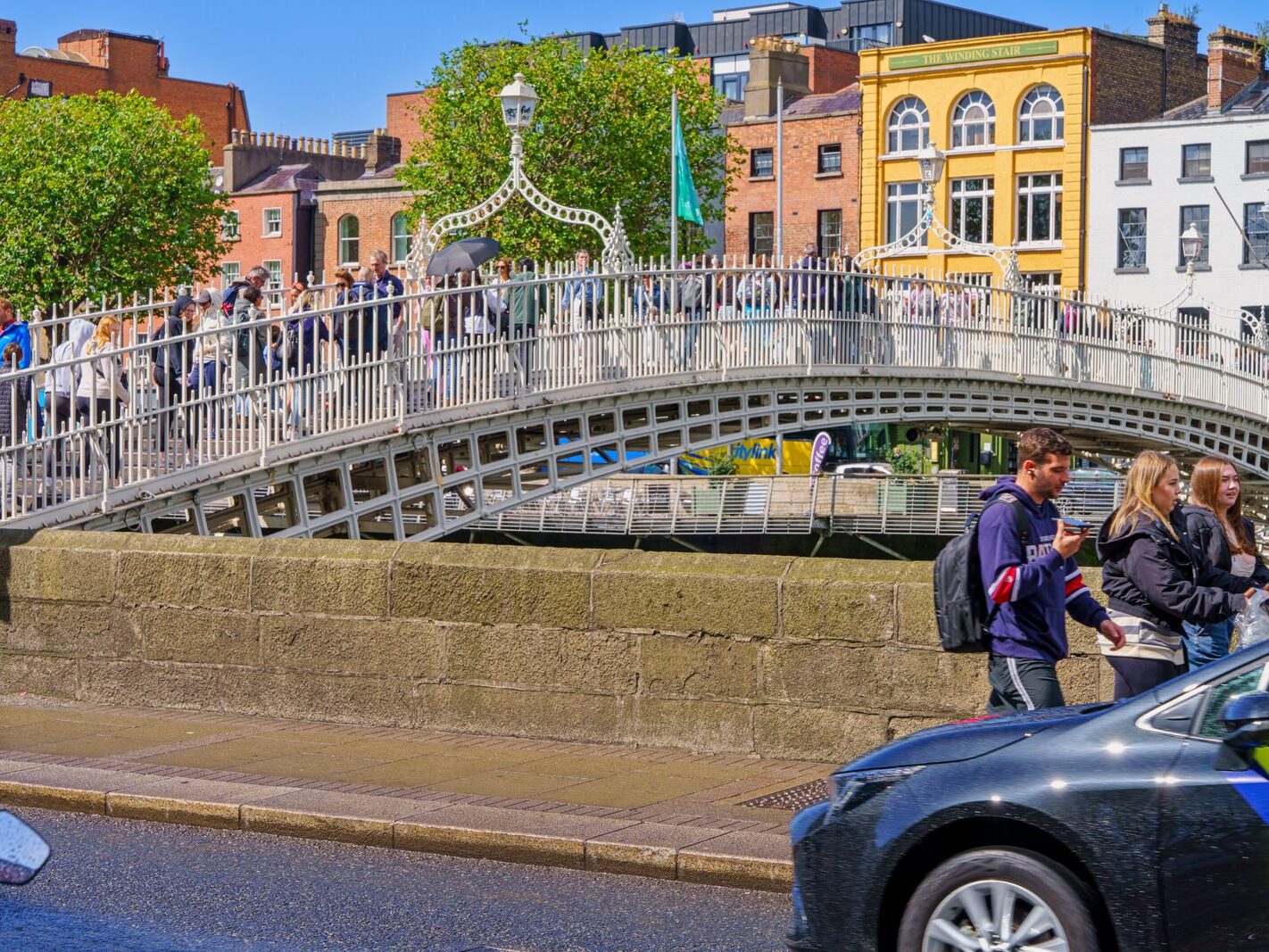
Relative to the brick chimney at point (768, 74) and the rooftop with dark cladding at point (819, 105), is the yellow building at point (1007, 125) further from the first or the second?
the brick chimney at point (768, 74)

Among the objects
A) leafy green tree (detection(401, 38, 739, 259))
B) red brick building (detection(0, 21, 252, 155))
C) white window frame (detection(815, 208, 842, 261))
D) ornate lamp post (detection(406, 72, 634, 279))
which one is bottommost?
ornate lamp post (detection(406, 72, 634, 279))

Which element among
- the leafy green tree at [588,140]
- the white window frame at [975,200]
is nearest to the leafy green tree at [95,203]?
the leafy green tree at [588,140]

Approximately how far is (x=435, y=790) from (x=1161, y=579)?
3646 mm

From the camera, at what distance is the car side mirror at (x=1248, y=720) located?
5.12 meters

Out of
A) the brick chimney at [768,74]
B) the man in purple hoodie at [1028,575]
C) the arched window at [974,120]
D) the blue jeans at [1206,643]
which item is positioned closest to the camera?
the man in purple hoodie at [1028,575]

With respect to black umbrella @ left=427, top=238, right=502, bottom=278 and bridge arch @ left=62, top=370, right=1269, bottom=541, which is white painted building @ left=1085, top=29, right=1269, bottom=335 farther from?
black umbrella @ left=427, top=238, right=502, bottom=278

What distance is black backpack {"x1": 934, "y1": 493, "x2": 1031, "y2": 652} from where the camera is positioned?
721 cm

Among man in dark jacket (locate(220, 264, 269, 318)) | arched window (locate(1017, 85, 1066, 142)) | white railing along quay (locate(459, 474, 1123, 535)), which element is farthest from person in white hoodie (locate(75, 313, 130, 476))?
arched window (locate(1017, 85, 1066, 142))

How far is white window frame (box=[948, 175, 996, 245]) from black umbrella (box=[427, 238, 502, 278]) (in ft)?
134

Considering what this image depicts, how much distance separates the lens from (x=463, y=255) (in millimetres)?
22156

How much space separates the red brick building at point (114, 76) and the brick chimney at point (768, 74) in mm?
27405

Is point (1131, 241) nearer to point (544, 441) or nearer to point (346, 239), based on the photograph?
point (346, 239)

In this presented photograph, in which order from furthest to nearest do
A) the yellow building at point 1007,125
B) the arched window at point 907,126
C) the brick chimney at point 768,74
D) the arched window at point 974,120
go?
the brick chimney at point 768,74 → the arched window at point 907,126 → the arched window at point 974,120 → the yellow building at point 1007,125

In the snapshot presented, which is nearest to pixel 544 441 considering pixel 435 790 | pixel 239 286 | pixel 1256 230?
pixel 239 286
